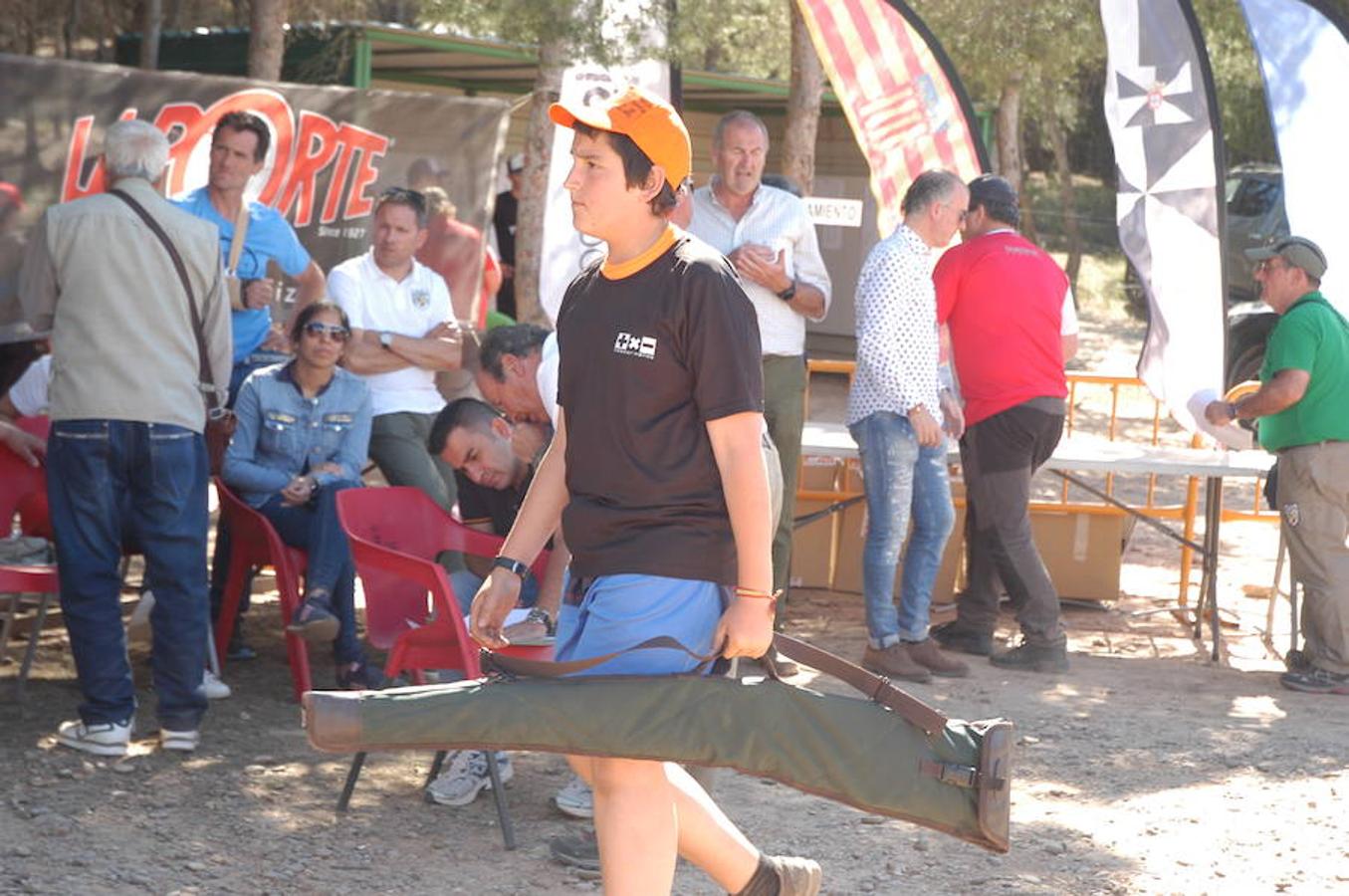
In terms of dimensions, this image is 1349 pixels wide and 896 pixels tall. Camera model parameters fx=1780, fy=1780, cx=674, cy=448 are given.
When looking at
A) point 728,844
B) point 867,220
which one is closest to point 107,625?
point 728,844

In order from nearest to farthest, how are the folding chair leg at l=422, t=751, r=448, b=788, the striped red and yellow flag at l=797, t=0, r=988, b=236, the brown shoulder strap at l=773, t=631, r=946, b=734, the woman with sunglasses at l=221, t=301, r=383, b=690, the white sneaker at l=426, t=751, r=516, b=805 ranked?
the brown shoulder strap at l=773, t=631, r=946, b=734, the white sneaker at l=426, t=751, r=516, b=805, the folding chair leg at l=422, t=751, r=448, b=788, the woman with sunglasses at l=221, t=301, r=383, b=690, the striped red and yellow flag at l=797, t=0, r=988, b=236

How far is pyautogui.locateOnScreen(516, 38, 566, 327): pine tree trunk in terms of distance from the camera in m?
9.34

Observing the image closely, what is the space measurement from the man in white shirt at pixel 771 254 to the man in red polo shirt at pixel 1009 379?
74cm

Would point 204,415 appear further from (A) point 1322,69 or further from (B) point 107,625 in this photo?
(A) point 1322,69

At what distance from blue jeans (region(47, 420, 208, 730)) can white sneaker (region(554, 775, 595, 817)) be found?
1.20 metres

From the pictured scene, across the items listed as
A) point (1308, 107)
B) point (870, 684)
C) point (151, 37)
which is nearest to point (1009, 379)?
point (1308, 107)

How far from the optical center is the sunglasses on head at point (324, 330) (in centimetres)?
610

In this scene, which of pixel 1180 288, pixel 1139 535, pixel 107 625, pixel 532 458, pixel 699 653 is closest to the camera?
pixel 699 653

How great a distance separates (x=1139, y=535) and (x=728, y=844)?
7.40 meters

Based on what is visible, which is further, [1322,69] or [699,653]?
[1322,69]

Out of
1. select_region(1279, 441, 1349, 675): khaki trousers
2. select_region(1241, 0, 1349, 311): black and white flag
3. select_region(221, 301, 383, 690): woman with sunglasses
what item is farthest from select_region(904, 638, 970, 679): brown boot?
select_region(1241, 0, 1349, 311): black and white flag

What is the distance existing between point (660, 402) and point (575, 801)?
6.34 ft

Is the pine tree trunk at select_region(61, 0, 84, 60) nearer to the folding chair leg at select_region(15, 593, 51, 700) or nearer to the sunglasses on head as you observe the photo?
the sunglasses on head

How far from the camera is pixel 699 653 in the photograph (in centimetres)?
344
